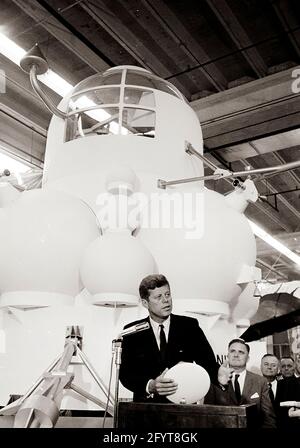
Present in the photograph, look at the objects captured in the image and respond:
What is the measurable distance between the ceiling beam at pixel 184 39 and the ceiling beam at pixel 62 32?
3.14 feet

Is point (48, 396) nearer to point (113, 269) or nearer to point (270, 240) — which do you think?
point (113, 269)

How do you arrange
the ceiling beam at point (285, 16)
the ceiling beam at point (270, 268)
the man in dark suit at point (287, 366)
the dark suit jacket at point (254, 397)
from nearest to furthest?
the dark suit jacket at point (254, 397) < the ceiling beam at point (285, 16) < the man in dark suit at point (287, 366) < the ceiling beam at point (270, 268)

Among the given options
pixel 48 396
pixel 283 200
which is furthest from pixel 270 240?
pixel 48 396

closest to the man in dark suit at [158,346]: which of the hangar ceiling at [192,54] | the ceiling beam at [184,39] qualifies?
the hangar ceiling at [192,54]

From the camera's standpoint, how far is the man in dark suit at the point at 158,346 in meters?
2.92

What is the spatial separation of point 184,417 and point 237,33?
15.9 feet

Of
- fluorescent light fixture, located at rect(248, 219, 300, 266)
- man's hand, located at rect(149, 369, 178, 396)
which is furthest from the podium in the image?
fluorescent light fixture, located at rect(248, 219, 300, 266)

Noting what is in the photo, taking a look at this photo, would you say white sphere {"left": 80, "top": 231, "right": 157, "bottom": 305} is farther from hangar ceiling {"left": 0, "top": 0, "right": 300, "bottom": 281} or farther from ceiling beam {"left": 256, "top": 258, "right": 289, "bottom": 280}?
ceiling beam {"left": 256, "top": 258, "right": 289, "bottom": 280}

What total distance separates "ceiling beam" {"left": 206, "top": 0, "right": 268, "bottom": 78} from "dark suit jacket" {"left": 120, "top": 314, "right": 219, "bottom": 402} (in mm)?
3909

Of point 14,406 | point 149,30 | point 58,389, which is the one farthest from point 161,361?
point 149,30

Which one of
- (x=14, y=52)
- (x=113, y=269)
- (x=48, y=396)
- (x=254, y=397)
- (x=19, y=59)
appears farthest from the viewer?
(x=14, y=52)

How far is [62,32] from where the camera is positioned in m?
5.79

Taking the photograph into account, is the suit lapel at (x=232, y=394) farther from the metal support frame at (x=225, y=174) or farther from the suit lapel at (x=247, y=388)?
the metal support frame at (x=225, y=174)

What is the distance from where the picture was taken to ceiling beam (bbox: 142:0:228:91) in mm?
5534
